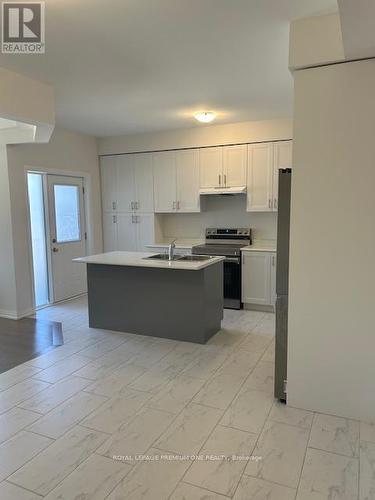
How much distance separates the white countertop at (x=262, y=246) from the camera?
5.05 m

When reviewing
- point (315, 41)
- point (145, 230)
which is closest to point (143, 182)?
point (145, 230)

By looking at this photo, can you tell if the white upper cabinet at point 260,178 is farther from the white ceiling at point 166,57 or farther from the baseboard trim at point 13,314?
the baseboard trim at point 13,314

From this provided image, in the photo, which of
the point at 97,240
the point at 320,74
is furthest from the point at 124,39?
the point at 97,240

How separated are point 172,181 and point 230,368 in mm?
3344

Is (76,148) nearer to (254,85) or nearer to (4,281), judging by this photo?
(4,281)

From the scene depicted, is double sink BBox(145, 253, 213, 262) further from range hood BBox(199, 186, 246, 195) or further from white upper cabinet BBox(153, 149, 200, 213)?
white upper cabinet BBox(153, 149, 200, 213)

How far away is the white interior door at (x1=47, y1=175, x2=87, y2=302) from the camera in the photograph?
219 inches

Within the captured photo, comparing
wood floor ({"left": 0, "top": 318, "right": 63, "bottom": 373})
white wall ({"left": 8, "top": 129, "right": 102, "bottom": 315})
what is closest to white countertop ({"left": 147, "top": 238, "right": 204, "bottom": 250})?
white wall ({"left": 8, "top": 129, "right": 102, "bottom": 315})

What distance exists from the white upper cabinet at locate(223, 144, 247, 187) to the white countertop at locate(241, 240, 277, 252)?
94 centimetres

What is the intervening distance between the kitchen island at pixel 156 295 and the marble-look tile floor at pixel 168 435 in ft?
1.52

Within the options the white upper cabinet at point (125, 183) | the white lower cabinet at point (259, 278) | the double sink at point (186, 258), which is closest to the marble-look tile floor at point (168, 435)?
the double sink at point (186, 258)

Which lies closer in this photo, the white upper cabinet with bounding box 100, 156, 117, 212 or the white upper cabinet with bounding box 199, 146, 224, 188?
the white upper cabinet with bounding box 199, 146, 224, 188

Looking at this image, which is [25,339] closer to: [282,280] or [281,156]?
[282,280]

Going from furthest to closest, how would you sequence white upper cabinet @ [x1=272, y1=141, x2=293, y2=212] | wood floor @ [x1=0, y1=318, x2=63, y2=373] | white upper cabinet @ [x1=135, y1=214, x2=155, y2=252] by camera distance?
white upper cabinet @ [x1=135, y1=214, x2=155, y2=252] → white upper cabinet @ [x1=272, y1=141, x2=293, y2=212] → wood floor @ [x1=0, y1=318, x2=63, y2=373]
